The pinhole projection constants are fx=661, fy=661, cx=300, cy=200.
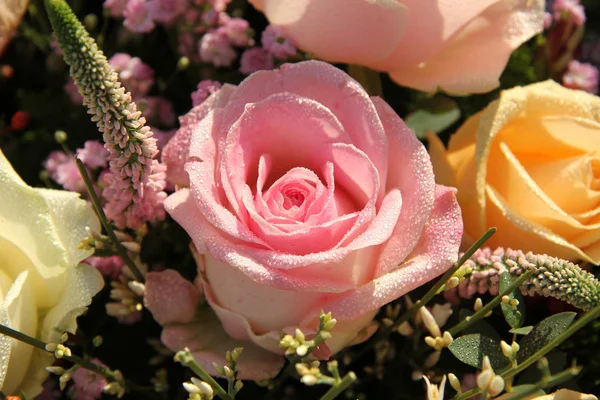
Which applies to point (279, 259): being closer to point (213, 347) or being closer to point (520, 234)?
point (213, 347)

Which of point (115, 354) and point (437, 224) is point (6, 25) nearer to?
point (115, 354)

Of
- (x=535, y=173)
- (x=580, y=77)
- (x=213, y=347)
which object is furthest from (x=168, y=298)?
(x=580, y=77)

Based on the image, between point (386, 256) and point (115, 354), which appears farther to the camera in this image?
point (115, 354)

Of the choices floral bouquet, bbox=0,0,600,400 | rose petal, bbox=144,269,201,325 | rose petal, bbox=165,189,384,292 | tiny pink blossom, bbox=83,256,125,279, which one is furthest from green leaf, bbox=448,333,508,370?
tiny pink blossom, bbox=83,256,125,279

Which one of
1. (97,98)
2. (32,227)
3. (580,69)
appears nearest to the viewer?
(97,98)

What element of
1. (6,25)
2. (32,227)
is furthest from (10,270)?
(6,25)

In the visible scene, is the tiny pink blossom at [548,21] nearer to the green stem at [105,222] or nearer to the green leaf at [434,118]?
the green leaf at [434,118]
